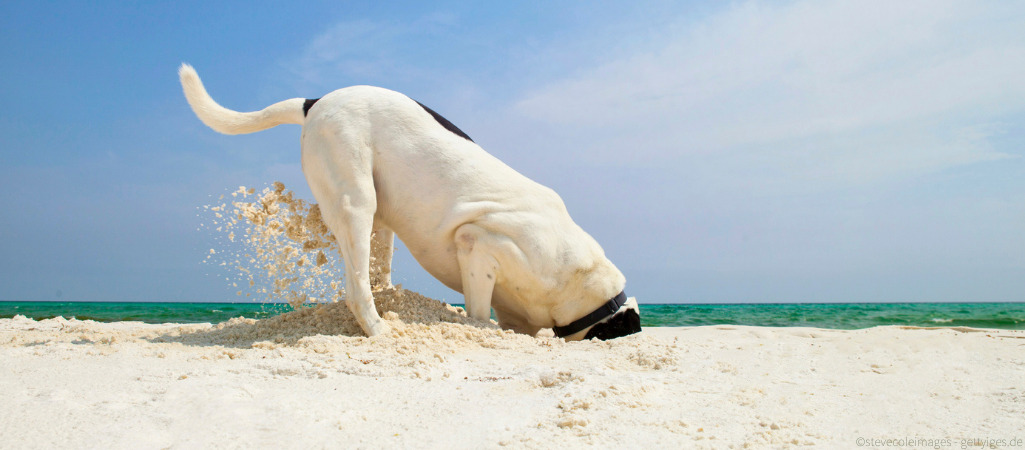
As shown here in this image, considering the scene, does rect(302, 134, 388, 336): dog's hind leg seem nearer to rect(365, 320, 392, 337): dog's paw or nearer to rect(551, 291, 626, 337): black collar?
rect(365, 320, 392, 337): dog's paw

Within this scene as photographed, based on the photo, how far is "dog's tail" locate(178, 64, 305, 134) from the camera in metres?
4.77

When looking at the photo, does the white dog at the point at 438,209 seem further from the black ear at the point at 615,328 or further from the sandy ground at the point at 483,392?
the sandy ground at the point at 483,392

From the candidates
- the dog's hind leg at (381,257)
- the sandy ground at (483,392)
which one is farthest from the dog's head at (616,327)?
the dog's hind leg at (381,257)

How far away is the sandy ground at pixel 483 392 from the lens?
221 centimetres

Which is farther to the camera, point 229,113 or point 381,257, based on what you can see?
point 381,257

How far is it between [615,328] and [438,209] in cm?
190

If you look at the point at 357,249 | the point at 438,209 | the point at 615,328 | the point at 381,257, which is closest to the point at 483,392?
the point at 357,249

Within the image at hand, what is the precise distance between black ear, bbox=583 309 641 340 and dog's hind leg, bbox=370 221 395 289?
6.46ft

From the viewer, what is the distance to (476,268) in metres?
4.62

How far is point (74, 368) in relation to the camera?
3197mm

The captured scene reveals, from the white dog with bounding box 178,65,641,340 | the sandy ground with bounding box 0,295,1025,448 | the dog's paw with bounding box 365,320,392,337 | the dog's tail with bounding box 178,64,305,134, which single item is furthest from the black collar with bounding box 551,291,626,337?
the dog's tail with bounding box 178,64,305,134

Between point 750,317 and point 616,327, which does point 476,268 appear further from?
point 750,317

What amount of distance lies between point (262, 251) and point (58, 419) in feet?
9.76

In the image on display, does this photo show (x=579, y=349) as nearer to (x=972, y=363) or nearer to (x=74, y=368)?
(x=972, y=363)
